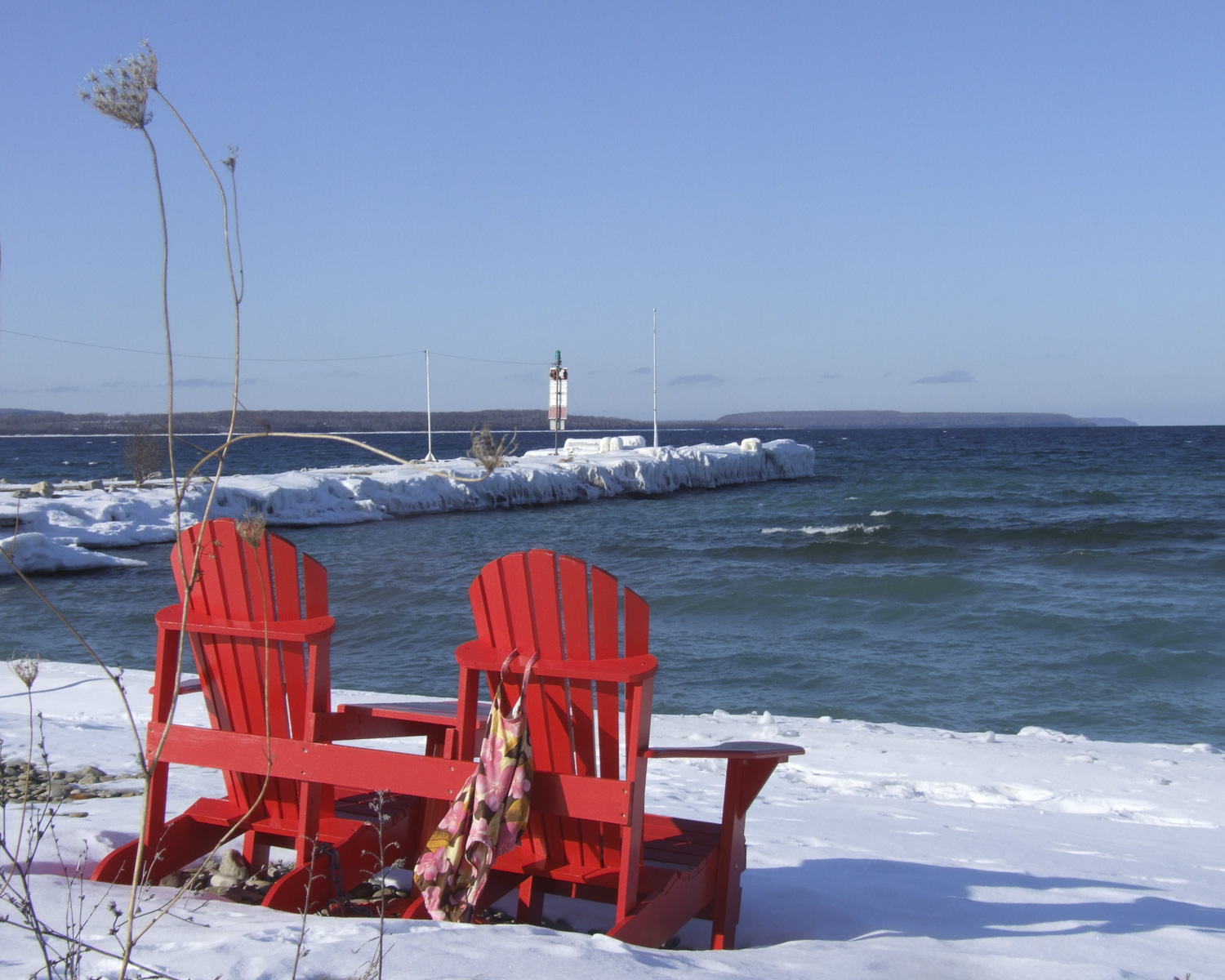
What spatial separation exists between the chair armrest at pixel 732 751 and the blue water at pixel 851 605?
5.22m

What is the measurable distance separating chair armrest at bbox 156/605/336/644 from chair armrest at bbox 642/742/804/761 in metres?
0.96

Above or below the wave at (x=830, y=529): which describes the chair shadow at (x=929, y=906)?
above

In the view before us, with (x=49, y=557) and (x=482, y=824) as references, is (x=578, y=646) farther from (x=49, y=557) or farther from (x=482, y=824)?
(x=49, y=557)

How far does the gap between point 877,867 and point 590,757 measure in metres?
1.51

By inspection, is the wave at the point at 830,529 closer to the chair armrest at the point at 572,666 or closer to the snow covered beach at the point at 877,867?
the snow covered beach at the point at 877,867

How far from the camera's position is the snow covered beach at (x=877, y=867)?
2172mm

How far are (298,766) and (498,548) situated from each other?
17073 mm

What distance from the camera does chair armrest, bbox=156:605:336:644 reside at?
105 inches

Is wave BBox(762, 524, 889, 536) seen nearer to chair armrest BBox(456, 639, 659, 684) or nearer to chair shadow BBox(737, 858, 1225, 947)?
chair shadow BBox(737, 858, 1225, 947)

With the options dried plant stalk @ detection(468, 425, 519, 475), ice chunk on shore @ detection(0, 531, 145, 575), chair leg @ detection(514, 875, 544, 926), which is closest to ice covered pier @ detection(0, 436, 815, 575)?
ice chunk on shore @ detection(0, 531, 145, 575)

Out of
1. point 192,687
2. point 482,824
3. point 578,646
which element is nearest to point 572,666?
point 578,646

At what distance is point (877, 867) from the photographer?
140 inches

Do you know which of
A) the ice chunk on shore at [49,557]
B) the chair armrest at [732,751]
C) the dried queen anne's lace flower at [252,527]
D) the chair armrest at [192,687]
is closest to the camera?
the dried queen anne's lace flower at [252,527]

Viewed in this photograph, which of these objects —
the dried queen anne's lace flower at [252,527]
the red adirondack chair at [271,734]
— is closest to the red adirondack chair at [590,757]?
the red adirondack chair at [271,734]
